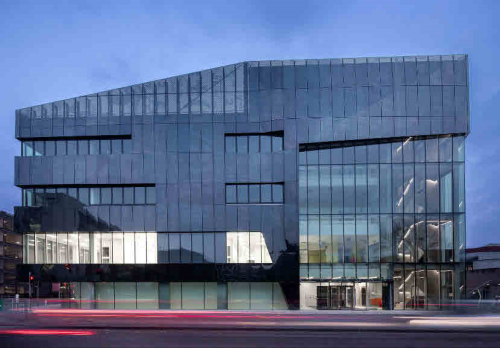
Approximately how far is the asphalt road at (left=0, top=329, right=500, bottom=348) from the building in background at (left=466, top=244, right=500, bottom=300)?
1691 inches

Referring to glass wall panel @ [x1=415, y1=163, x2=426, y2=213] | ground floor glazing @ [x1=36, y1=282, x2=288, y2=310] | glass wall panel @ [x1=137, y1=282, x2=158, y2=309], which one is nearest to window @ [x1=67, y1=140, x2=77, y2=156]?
ground floor glazing @ [x1=36, y1=282, x2=288, y2=310]

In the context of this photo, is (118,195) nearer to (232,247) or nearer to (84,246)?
(84,246)

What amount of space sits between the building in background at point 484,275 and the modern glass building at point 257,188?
26.7 m

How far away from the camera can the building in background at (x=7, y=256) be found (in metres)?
81.9

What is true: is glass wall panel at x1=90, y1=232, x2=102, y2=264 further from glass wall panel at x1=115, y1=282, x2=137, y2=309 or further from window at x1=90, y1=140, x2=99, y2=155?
window at x1=90, y1=140, x2=99, y2=155

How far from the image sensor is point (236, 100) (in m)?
35.7

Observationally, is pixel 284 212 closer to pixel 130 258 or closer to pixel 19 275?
pixel 130 258

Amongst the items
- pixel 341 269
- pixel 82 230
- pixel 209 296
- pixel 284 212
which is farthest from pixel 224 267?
pixel 82 230

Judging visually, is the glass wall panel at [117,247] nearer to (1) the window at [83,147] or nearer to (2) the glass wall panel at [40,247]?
(2) the glass wall panel at [40,247]

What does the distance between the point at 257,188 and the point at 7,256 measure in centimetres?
7183

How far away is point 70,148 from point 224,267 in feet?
56.6

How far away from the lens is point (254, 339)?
17016 millimetres

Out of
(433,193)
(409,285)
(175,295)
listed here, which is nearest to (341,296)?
(409,285)

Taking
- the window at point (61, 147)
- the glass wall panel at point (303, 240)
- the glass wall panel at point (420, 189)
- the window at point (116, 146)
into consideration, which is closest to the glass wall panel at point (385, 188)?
the glass wall panel at point (420, 189)
